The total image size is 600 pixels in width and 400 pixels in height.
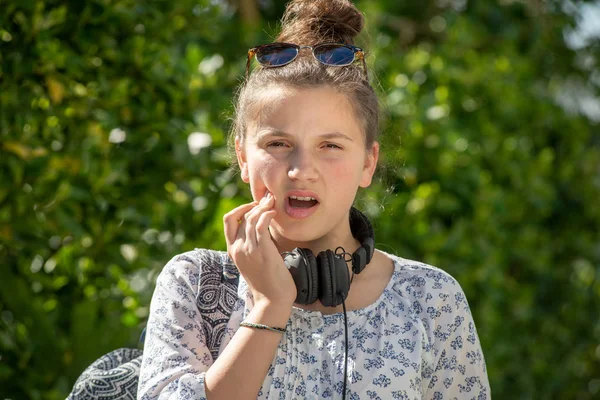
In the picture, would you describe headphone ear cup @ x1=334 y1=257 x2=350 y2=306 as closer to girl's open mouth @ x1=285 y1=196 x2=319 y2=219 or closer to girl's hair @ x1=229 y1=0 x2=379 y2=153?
girl's open mouth @ x1=285 y1=196 x2=319 y2=219

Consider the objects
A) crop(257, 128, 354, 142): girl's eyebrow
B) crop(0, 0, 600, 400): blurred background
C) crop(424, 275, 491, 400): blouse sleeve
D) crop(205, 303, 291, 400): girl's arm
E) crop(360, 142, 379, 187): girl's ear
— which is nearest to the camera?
crop(205, 303, 291, 400): girl's arm

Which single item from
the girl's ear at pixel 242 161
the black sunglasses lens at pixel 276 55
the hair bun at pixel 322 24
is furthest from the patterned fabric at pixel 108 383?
the hair bun at pixel 322 24

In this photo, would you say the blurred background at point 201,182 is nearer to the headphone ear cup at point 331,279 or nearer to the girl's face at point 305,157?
the girl's face at point 305,157

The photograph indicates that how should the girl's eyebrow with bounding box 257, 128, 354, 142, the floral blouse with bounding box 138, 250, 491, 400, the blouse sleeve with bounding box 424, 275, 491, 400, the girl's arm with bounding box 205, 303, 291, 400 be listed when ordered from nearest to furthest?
the girl's arm with bounding box 205, 303, 291, 400 < the floral blouse with bounding box 138, 250, 491, 400 < the girl's eyebrow with bounding box 257, 128, 354, 142 < the blouse sleeve with bounding box 424, 275, 491, 400

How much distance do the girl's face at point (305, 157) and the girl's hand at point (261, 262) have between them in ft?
0.31

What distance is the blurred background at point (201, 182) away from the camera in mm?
3223

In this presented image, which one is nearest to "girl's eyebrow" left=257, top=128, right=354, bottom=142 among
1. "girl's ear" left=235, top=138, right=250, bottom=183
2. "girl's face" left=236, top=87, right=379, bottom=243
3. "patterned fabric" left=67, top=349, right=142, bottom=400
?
"girl's face" left=236, top=87, right=379, bottom=243

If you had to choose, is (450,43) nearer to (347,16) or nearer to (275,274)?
(347,16)

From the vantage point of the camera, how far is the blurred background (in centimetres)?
322

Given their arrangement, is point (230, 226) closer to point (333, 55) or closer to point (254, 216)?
point (254, 216)

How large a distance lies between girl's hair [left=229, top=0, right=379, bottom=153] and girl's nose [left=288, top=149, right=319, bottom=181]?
7.4 inches

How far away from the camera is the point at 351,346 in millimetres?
2305

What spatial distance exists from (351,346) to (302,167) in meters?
0.49

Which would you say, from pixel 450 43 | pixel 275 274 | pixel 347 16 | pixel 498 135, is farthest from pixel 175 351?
pixel 450 43
